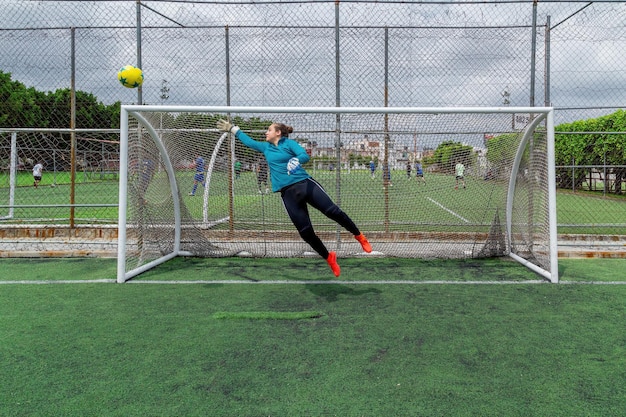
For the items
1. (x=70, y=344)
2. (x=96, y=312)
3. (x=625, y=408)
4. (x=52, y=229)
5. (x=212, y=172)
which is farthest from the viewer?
(x=52, y=229)

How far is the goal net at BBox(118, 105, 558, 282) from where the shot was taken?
23.7ft

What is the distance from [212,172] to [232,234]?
1150 millimetres

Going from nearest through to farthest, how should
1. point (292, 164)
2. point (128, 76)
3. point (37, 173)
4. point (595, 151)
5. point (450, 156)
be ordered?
point (292, 164)
point (128, 76)
point (450, 156)
point (37, 173)
point (595, 151)

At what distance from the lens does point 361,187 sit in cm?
786

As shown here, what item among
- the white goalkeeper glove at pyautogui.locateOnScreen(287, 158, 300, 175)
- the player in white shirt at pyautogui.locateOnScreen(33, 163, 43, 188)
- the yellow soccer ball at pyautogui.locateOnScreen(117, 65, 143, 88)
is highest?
the yellow soccer ball at pyautogui.locateOnScreen(117, 65, 143, 88)

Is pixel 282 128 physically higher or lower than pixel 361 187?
higher

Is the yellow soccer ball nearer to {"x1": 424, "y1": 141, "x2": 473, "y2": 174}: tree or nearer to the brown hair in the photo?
the brown hair

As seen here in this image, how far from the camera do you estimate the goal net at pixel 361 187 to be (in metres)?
7.23

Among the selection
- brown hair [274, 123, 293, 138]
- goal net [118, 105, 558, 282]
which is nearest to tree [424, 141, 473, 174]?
goal net [118, 105, 558, 282]

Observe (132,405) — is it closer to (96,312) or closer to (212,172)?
(96,312)

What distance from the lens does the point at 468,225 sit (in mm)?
8000

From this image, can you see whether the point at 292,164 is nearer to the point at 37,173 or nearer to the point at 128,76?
the point at 128,76

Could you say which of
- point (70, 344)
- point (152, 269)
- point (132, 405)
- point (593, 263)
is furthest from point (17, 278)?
point (593, 263)

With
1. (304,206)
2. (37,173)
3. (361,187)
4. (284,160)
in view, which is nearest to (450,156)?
(361,187)
